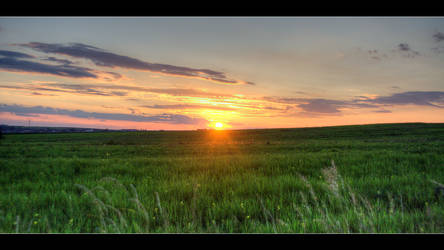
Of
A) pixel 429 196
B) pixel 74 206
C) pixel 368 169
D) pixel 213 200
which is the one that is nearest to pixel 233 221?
pixel 213 200

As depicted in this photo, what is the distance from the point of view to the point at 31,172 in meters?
7.26

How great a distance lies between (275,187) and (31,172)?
7.54 metres

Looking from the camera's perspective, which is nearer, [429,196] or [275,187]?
[429,196]

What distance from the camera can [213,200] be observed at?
4.25 metres
